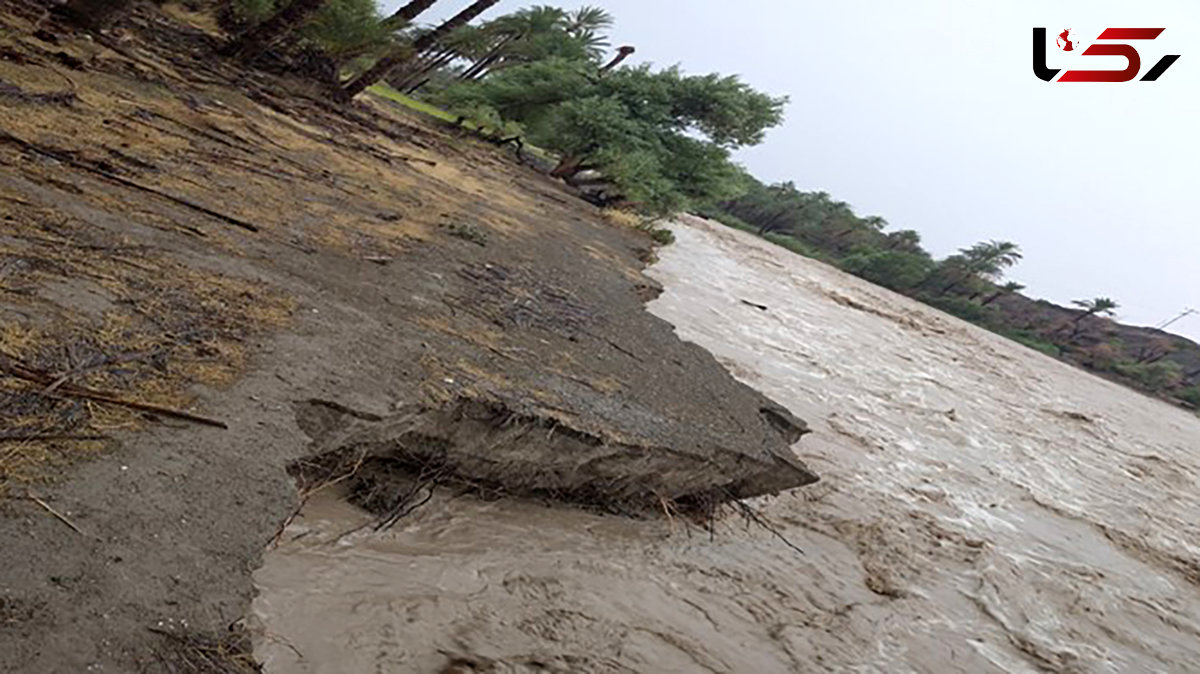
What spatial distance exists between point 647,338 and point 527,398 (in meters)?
2.76

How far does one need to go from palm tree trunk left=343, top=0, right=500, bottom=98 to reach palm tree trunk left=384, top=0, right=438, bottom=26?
0.47 metres

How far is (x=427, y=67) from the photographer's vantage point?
3025 cm

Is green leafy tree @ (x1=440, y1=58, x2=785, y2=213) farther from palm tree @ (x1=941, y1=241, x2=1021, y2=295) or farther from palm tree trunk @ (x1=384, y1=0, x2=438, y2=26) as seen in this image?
palm tree @ (x1=941, y1=241, x2=1021, y2=295)

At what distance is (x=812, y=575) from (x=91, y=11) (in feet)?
33.0

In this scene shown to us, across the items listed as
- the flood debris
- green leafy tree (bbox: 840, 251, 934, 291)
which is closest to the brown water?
the flood debris

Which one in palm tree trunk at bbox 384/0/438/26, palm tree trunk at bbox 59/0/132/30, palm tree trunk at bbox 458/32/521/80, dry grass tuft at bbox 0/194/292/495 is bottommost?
dry grass tuft at bbox 0/194/292/495

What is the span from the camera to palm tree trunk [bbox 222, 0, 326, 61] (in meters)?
10.0

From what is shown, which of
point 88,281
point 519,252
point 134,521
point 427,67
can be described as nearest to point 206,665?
point 134,521

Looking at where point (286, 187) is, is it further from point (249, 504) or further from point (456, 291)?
point (249, 504)

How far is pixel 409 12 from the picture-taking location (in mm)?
11836

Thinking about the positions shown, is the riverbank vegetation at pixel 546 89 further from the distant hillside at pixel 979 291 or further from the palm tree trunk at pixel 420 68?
the distant hillside at pixel 979 291

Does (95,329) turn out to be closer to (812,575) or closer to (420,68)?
(812,575)

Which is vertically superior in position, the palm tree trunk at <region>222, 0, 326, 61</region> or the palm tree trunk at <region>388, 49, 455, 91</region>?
the palm tree trunk at <region>388, 49, 455, 91</region>

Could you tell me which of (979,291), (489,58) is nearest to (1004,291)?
(979,291)
